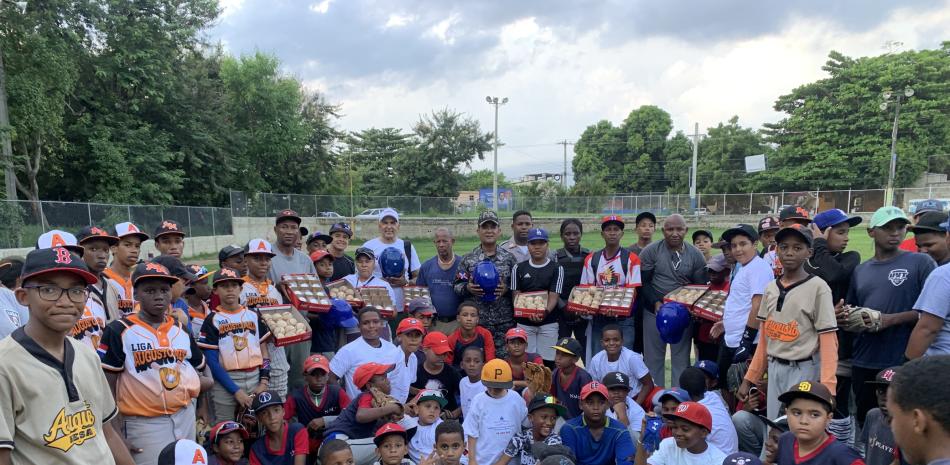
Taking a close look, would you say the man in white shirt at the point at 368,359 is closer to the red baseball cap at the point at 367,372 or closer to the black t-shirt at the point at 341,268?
the red baseball cap at the point at 367,372

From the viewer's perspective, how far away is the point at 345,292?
6.65 metres

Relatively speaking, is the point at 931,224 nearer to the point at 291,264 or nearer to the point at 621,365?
the point at 621,365

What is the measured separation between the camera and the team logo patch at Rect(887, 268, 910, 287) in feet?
14.7

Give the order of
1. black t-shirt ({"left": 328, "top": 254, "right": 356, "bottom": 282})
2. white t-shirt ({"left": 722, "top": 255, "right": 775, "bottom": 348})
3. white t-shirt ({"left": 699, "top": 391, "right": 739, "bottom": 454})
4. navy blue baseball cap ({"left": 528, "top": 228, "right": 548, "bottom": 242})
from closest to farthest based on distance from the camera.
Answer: white t-shirt ({"left": 699, "top": 391, "right": 739, "bottom": 454}) → white t-shirt ({"left": 722, "top": 255, "right": 775, "bottom": 348}) → navy blue baseball cap ({"left": 528, "top": 228, "right": 548, "bottom": 242}) → black t-shirt ({"left": 328, "top": 254, "right": 356, "bottom": 282})

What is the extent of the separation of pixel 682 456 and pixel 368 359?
320 centimetres

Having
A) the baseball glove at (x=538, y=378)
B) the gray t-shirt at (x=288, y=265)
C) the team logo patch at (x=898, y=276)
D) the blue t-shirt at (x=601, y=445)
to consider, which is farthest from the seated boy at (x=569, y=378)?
the gray t-shirt at (x=288, y=265)

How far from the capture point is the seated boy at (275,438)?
4832 mm

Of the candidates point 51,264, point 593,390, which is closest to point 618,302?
point 593,390

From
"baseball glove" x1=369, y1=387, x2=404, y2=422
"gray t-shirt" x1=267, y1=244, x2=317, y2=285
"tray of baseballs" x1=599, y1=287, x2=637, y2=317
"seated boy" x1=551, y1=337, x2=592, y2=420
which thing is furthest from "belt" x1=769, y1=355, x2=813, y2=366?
"gray t-shirt" x1=267, y1=244, x2=317, y2=285

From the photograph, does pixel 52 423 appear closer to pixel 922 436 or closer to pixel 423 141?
pixel 922 436

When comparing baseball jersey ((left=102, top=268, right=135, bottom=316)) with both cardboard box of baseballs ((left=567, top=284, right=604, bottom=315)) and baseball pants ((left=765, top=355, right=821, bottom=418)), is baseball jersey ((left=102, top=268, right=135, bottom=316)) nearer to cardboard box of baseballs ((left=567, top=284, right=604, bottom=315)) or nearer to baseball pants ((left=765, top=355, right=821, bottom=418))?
cardboard box of baseballs ((left=567, top=284, right=604, bottom=315))

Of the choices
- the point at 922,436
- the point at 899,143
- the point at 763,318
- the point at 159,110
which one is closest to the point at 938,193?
the point at 899,143

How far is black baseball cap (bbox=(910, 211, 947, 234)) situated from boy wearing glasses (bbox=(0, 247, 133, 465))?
20.0 feet

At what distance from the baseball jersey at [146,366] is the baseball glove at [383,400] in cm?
169
